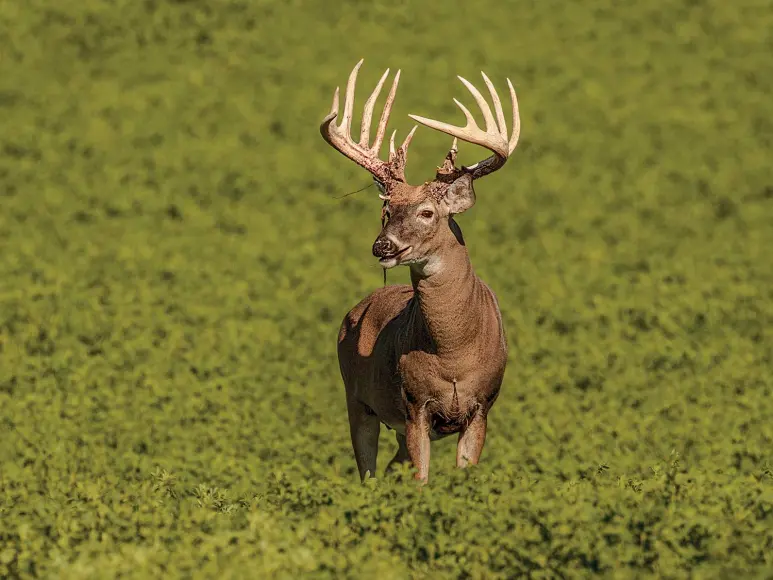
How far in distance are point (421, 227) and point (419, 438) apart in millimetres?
1533

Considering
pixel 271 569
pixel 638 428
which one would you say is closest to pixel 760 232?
pixel 638 428

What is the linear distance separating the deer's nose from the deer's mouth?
2cm

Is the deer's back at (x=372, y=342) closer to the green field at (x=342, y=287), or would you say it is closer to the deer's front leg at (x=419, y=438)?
the deer's front leg at (x=419, y=438)

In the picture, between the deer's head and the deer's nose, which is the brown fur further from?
the deer's nose

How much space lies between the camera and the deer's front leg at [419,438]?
12570mm

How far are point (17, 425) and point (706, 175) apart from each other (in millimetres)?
12936

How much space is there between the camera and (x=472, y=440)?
12602 mm

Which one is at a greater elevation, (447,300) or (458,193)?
(458,193)

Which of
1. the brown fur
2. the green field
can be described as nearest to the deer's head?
the brown fur

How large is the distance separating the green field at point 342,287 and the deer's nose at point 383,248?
4.74 ft

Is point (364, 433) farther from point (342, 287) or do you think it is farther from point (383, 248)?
point (342, 287)

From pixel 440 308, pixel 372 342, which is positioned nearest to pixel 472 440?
pixel 440 308

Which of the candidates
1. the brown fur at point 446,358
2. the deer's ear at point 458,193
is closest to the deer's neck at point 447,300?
the brown fur at point 446,358

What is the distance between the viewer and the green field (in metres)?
10.8
